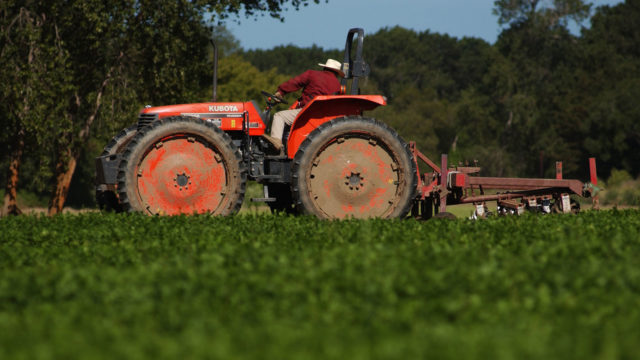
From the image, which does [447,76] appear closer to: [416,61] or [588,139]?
[416,61]

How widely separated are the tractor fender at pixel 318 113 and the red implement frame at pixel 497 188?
129 cm

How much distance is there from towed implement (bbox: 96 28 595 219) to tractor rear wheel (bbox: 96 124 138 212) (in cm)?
3

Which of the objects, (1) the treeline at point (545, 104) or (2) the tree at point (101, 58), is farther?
(1) the treeline at point (545, 104)

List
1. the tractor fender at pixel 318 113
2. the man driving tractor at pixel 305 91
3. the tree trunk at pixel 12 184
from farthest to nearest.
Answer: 1. the tree trunk at pixel 12 184
2. the man driving tractor at pixel 305 91
3. the tractor fender at pixel 318 113

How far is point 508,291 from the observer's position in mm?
5574

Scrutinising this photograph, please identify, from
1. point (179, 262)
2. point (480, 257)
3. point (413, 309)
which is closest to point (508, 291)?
point (413, 309)

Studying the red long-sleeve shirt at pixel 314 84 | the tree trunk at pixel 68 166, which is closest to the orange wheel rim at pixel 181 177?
the red long-sleeve shirt at pixel 314 84

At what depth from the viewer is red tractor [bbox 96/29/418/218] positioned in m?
10.7

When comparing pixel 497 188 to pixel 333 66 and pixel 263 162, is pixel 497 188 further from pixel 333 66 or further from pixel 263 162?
pixel 263 162

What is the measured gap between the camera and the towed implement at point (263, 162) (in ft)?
35.0

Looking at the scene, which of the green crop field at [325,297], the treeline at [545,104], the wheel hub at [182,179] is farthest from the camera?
the treeline at [545,104]

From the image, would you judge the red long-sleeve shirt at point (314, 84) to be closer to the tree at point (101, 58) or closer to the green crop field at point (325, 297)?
the green crop field at point (325, 297)

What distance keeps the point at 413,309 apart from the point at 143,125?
7414mm

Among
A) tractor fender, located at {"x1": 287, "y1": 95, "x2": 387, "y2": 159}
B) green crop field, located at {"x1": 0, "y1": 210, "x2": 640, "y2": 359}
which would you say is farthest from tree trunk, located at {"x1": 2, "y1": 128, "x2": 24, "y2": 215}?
green crop field, located at {"x1": 0, "y1": 210, "x2": 640, "y2": 359}
